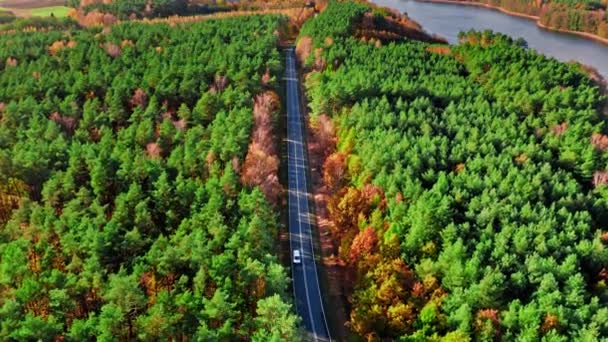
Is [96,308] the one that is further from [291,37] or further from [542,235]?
[291,37]

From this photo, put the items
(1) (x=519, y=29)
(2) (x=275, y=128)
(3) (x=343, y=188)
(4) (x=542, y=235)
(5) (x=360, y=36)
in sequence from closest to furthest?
(4) (x=542, y=235)
(3) (x=343, y=188)
(2) (x=275, y=128)
(5) (x=360, y=36)
(1) (x=519, y=29)

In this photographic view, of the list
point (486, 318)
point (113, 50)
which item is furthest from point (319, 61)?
point (486, 318)

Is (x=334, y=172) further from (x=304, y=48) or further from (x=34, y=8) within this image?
(x=34, y=8)

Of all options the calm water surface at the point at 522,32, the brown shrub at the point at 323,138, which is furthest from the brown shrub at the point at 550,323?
the calm water surface at the point at 522,32

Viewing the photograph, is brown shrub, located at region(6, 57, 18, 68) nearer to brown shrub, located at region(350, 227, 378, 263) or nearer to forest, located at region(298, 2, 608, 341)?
forest, located at region(298, 2, 608, 341)

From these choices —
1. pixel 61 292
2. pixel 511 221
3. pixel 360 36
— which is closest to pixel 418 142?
pixel 511 221

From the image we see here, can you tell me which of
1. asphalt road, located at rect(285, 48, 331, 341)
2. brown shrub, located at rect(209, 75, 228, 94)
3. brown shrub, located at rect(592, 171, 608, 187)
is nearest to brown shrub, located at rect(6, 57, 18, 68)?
brown shrub, located at rect(209, 75, 228, 94)
